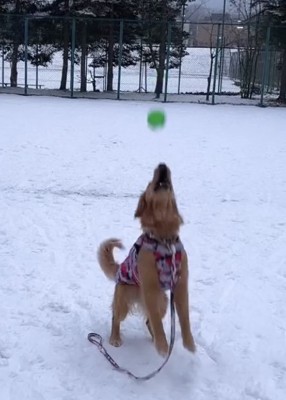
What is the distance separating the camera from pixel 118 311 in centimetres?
339

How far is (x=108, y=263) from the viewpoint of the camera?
3.61 m

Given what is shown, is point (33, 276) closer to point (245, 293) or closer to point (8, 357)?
point (8, 357)

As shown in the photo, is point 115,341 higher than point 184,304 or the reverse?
the reverse

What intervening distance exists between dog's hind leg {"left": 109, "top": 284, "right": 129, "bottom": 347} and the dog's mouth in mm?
808

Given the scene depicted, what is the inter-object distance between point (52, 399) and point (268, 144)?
10.8 meters

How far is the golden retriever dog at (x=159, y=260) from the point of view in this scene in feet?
9.40

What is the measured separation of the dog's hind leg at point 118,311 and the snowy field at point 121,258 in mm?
74

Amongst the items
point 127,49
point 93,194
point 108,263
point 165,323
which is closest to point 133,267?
point 108,263

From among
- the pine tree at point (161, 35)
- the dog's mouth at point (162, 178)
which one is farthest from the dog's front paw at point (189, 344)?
the pine tree at point (161, 35)

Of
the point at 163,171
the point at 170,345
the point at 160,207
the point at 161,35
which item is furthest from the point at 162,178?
the point at 161,35

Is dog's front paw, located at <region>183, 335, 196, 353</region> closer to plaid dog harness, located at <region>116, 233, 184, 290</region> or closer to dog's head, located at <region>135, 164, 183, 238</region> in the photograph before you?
plaid dog harness, located at <region>116, 233, 184, 290</region>

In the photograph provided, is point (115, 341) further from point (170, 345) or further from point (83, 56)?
point (83, 56)

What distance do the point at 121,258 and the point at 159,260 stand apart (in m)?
2.11

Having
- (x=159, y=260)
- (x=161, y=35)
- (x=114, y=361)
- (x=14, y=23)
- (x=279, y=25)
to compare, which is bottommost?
(x=114, y=361)
